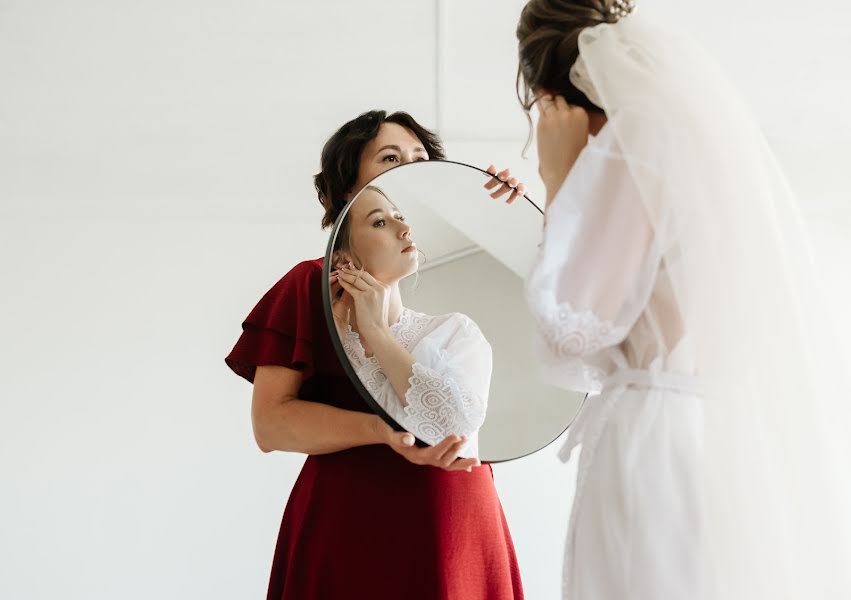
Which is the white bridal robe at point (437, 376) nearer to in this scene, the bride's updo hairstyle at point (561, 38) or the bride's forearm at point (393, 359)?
the bride's forearm at point (393, 359)

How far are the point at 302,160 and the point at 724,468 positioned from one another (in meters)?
2.50

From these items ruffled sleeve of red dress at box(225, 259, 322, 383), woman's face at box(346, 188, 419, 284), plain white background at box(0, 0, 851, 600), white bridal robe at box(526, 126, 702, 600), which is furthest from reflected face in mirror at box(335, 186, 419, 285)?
plain white background at box(0, 0, 851, 600)

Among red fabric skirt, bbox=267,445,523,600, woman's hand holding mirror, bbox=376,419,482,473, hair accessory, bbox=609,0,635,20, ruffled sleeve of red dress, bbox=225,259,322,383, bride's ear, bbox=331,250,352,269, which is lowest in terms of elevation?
red fabric skirt, bbox=267,445,523,600

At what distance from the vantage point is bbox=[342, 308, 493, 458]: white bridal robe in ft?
3.97

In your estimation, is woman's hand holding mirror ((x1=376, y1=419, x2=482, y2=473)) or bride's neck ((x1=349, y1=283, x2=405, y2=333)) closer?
woman's hand holding mirror ((x1=376, y1=419, x2=482, y2=473))

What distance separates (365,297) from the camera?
1273 mm

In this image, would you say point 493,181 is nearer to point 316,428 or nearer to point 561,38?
point 561,38

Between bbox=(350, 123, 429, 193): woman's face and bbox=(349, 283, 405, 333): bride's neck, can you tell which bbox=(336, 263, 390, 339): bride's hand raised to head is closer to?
bbox=(349, 283, 405, 333): bride's neck

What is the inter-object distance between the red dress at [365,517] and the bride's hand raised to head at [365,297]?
10 cm

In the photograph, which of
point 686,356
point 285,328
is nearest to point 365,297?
point 285,328

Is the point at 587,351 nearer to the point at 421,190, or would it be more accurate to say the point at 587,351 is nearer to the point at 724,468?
the point at 724,468

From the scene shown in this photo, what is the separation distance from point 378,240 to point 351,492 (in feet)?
1.24

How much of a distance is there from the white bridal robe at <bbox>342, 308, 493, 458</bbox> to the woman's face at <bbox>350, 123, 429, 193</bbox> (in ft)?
0.81

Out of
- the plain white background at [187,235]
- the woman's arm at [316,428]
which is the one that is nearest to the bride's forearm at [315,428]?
the woman's arm at [316,428]
